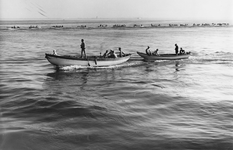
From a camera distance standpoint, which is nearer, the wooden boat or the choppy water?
the choppy water

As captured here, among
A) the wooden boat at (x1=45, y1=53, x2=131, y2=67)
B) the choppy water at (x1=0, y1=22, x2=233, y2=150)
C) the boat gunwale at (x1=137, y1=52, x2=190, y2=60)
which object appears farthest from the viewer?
the boat gunwale at (x1=137, y1=52, x2=190, y2=60)

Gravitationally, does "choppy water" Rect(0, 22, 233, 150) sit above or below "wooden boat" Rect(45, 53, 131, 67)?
below

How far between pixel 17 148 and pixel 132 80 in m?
15.4

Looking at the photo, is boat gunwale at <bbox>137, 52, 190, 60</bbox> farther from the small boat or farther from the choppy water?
the choppy water

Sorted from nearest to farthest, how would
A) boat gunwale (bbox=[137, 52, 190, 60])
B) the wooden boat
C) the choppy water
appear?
the choppy water, the wooden boat, boat gunwale (bbox=[137, 52, 190, 60])

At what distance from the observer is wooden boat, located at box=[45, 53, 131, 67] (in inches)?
1095

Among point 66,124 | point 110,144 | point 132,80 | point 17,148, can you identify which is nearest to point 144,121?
point 110,144

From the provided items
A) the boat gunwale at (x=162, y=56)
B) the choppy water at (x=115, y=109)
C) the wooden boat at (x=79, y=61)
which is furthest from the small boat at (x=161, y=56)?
the choppy water at (x=115, y=109)

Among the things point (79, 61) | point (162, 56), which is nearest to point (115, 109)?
point (79, 61)

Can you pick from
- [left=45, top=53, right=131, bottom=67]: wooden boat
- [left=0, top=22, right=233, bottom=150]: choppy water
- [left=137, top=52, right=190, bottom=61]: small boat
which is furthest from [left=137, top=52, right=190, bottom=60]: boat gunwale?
[left=0, top=22, right=233, bottom=150]: choppy water

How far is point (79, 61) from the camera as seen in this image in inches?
1139

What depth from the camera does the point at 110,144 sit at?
38.4 ft

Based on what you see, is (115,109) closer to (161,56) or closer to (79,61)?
(79,61)

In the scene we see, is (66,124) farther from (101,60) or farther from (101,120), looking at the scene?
(101,60)
